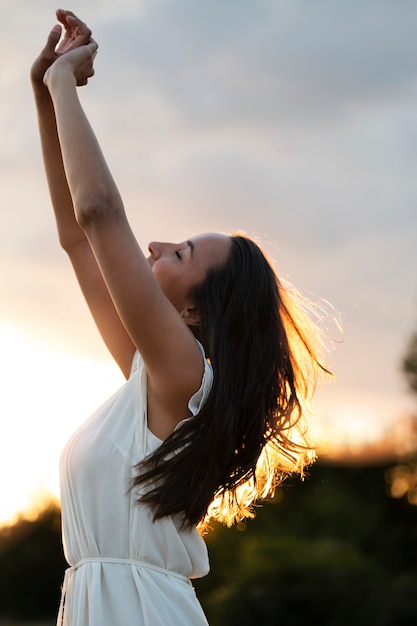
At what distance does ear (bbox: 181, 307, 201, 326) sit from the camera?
9.59 ft

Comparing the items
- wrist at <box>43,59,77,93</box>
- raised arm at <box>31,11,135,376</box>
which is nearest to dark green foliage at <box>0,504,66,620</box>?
raised arm at <box>31,11,135,376</box>

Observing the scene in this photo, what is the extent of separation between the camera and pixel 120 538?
263cm

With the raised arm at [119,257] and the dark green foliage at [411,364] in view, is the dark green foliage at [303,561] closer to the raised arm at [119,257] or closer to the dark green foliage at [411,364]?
the raised arm at [119,257]

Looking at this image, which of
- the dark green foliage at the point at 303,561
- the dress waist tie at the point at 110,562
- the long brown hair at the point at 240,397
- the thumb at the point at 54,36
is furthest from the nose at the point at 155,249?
the dark green foliage at the point at 303,561

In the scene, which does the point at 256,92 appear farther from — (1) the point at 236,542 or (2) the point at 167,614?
(1) the point at 236,542

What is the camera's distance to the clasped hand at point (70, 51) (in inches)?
108

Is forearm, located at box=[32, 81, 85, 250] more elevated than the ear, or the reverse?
forearm, located at box=[32, 81, 85, 250]

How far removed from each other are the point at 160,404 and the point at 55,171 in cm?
93

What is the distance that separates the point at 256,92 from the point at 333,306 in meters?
5.37

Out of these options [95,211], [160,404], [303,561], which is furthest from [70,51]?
[303,561]

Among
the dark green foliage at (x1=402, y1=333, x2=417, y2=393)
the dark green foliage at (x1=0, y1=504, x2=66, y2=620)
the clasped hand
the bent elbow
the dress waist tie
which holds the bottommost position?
the dark green foliage at (x1=0, y1=504, x2=66, y2=620)

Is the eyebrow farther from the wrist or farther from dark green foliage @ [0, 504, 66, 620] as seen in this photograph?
dark green foliage @ [0, 504, 66, 620]

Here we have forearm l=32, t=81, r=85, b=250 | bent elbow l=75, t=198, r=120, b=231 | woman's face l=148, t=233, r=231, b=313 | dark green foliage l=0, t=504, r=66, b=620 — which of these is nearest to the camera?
bent elbow l=75, t=198, r=120, b=231

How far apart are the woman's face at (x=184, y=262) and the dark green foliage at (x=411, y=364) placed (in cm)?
2270
